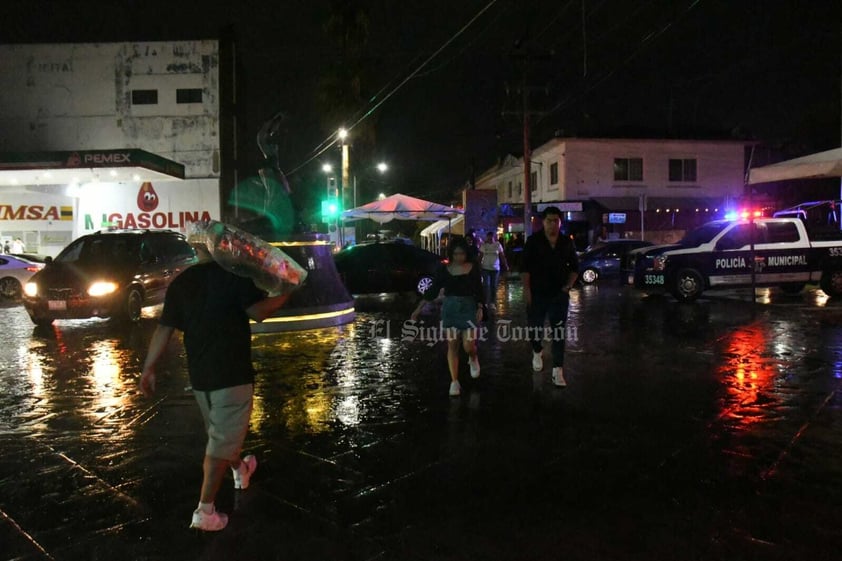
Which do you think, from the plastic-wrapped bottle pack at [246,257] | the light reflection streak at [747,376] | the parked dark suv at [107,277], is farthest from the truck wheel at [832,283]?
the plastic-wrapped bottle pack at [246,257]

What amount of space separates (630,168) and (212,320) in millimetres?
34519

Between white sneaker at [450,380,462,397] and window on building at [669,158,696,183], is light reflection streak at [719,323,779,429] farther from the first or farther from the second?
window on building at [669,158,696,183]

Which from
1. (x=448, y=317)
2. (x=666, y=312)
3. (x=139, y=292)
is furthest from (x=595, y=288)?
(x=448, y=317)

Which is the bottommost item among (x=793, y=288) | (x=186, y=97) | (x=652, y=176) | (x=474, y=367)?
(x=474, y=367)

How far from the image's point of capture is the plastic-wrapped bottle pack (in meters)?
3.73

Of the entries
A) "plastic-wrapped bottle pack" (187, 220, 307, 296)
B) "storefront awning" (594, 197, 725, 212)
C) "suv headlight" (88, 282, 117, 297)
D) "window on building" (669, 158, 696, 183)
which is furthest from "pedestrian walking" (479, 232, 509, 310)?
"window on building" (669, 158, 696, 183)

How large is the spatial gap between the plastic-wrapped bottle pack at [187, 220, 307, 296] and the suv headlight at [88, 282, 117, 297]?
919cm

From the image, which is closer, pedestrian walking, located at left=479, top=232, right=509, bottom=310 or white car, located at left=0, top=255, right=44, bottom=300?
pedestrian walking, located at left=479, top=232, right=509, bottom=310

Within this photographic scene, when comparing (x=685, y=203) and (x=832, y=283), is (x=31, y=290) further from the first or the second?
(x=685, y=203)

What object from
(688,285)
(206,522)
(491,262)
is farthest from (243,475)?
(688,285)

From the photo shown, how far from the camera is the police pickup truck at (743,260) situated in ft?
50.6

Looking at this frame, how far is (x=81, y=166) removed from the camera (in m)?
22.8

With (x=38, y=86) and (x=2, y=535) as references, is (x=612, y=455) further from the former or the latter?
(x=38, y=86)

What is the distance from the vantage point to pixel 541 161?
1534 inches
